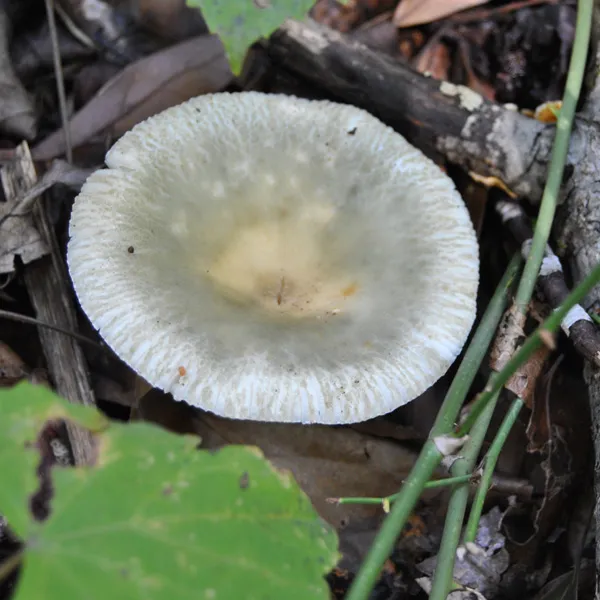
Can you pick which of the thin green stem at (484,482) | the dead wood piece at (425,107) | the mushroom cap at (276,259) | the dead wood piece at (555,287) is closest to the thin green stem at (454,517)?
the thin green stem at (484,482)

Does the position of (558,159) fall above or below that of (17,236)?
below

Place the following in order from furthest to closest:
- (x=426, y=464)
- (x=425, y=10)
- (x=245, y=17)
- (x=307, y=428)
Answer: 1. (x=425, y=10)
2. (x=307, y=428)
3. (x=245, y=17)
4. (x=426, y=464)

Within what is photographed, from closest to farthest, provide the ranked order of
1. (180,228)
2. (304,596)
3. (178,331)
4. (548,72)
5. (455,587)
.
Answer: (304,596) → (455,587) → (178,331) → (180,228) → (548,72)

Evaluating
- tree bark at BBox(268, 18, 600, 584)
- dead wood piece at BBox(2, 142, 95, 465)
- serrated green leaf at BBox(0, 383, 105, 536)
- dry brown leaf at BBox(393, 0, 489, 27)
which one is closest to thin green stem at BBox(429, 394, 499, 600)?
tree bark at BBox(268, 18, 600, 584)

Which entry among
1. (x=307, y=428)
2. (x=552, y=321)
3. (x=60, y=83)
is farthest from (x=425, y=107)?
(x=552, y=321)

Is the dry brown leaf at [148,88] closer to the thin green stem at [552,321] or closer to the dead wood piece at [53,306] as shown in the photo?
the dead wood piece at [53,306]

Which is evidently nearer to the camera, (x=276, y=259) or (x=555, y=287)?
(x=555, y=287)

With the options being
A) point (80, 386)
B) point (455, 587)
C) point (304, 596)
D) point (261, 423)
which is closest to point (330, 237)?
point (261, 423)

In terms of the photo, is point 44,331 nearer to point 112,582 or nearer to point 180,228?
point 180,228

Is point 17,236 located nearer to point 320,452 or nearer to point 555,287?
point 320,452
